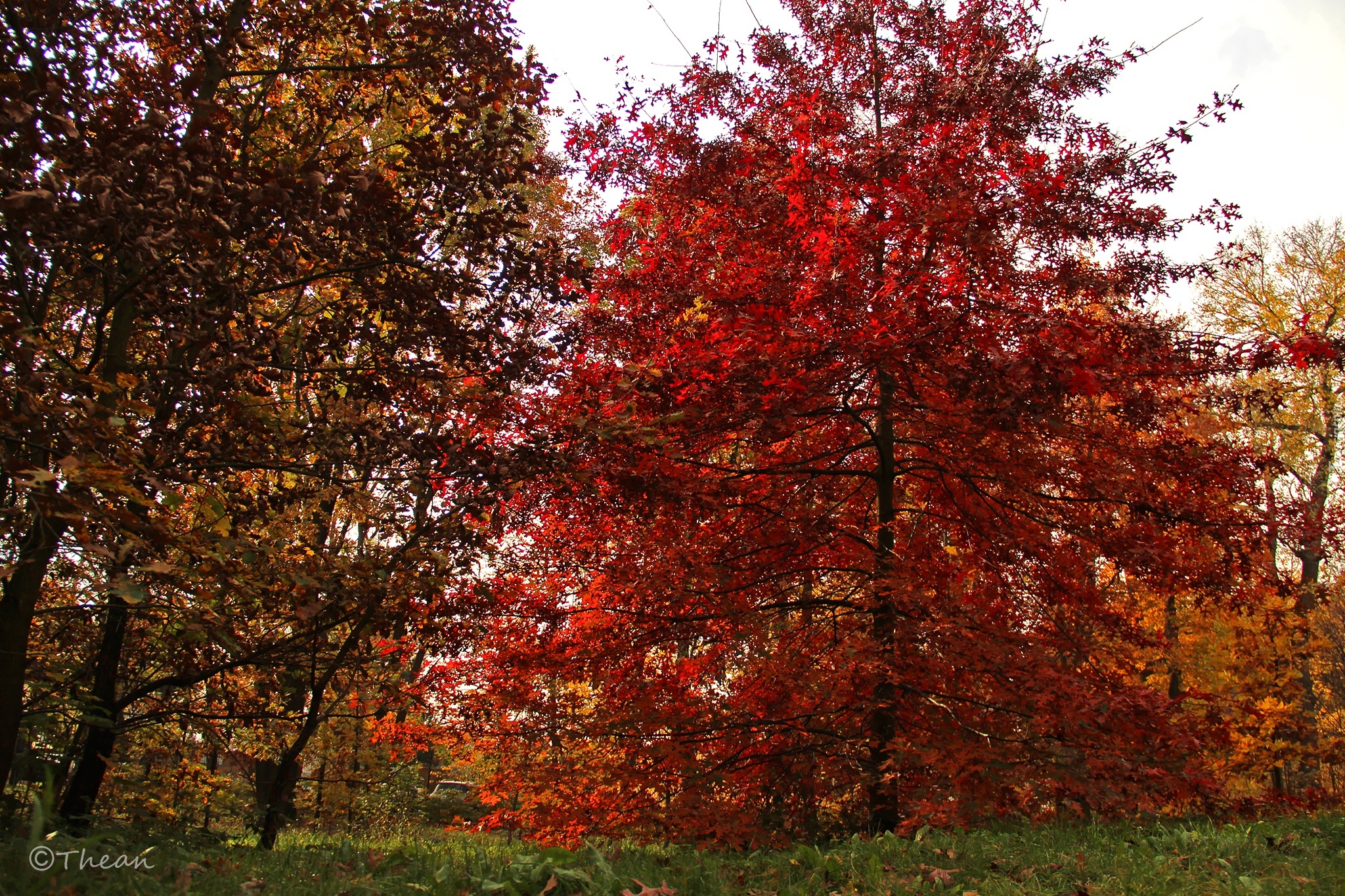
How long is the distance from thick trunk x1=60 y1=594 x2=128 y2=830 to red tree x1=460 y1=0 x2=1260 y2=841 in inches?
106

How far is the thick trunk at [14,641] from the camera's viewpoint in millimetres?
4320

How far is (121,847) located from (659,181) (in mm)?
7173

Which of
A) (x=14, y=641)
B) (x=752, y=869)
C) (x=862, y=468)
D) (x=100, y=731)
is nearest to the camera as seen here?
(x=752, y=869)

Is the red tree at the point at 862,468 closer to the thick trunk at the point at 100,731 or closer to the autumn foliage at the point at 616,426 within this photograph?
the autumn foliage at the point at 616,426

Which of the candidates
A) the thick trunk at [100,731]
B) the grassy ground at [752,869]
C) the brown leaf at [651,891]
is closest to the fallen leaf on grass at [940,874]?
the grassy ground at [752,869]

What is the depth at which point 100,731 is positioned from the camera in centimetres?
570

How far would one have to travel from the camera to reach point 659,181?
842cm

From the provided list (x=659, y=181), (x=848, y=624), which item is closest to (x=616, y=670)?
(x=848, y=624)

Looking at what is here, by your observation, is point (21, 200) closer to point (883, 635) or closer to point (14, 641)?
point (14, 641)

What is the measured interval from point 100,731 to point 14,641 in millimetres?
1654

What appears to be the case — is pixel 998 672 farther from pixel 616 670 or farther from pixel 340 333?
pixel 340 333

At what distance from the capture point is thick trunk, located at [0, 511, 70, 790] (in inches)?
170

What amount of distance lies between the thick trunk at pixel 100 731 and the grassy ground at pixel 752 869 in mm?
1132

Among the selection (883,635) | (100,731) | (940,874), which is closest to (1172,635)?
(883,635)
